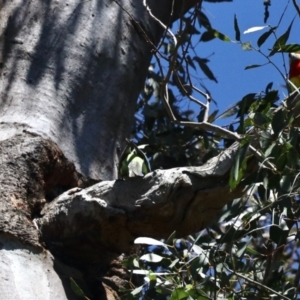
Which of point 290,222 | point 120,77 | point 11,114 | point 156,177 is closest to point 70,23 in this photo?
point 120,77

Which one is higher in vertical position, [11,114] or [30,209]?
[11,114]

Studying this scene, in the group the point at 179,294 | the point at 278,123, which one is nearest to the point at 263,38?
the point at 278,123

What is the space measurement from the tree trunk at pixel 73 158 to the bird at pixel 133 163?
7 centimetres

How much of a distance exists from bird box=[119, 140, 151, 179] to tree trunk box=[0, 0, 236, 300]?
0.23ft

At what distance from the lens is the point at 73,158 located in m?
1.45

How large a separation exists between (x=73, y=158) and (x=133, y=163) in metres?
0.27

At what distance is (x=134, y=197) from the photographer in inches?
52.8

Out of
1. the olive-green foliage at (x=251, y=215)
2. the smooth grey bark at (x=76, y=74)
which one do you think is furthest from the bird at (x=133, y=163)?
the olive-green foliage at (x=251, y=215)

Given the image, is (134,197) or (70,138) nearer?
(134,197)

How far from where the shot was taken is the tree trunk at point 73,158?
1.30m

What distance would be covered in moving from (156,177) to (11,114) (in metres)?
0.33

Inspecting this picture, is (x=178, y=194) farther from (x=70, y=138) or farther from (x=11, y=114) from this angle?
(x=11, y=114)

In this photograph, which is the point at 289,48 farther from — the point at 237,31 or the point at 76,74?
the point at 76,74

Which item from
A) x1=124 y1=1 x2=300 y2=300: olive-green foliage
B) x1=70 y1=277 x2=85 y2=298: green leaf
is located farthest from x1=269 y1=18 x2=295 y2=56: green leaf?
x1=70 y1=277 x2=85 y2=298: green leaf
